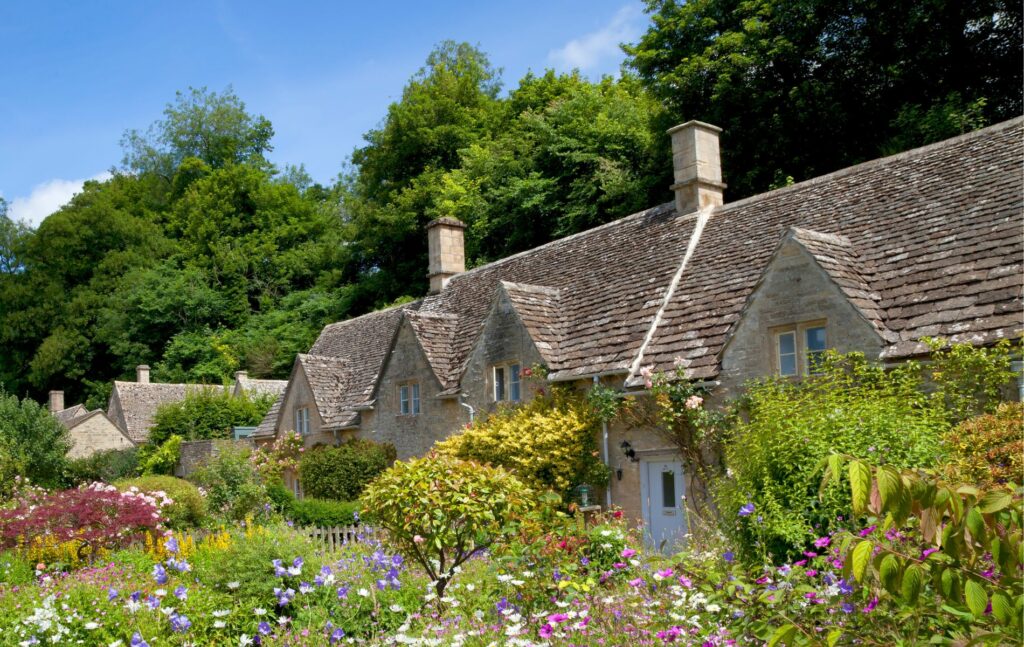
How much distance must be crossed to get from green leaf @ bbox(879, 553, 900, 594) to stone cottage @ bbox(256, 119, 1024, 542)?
9.63 metres

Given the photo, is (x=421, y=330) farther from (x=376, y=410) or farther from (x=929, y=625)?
(x=929, y=625)

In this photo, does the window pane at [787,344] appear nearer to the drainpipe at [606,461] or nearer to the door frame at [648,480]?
the door frame at [648,480]

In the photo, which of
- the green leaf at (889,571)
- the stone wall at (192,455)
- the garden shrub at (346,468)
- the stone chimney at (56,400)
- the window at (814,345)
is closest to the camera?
the green leaf at (889,571)

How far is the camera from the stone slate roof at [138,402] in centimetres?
5306

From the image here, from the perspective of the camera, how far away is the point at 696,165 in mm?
20719

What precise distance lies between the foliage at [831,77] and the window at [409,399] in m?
13.8

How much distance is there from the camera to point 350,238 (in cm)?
5219

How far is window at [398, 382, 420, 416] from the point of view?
24016 millimetres

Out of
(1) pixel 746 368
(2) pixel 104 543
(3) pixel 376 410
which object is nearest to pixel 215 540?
(2) pixel 104 543

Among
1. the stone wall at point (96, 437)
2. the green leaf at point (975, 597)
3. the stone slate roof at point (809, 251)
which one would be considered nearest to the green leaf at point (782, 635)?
the green leaf at point (975, 597)

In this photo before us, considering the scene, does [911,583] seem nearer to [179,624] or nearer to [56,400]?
[179,624]

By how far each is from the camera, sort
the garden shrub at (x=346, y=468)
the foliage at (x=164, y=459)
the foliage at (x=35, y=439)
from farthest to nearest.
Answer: the foliage at (x=164, y=459), the foliage at (x=35, y=439), the garden shrub at (x=346, y=468)

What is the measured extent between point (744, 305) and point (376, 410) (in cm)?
1363

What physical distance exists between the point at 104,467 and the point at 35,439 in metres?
5.09
